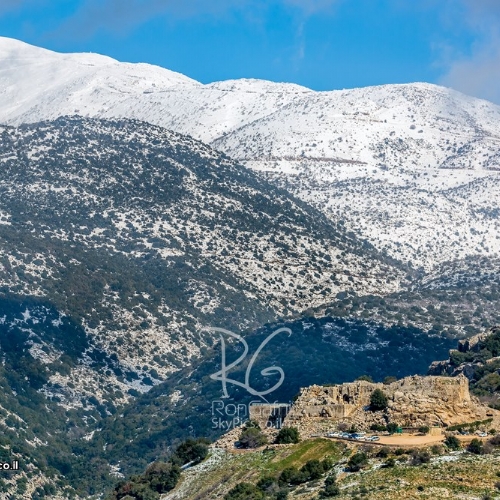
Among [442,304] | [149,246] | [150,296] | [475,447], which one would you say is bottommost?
[475,447]

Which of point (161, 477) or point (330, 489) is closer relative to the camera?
point (330, 489)

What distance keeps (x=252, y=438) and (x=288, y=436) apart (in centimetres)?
263

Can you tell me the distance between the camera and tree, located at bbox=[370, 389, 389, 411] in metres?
57.0

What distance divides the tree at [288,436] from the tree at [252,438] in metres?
1.15

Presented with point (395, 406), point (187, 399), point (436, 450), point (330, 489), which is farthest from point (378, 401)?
point (187, 399)

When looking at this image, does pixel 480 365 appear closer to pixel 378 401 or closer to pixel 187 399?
pixel 378 401

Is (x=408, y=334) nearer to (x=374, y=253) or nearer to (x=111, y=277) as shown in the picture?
(x=111, y=277)

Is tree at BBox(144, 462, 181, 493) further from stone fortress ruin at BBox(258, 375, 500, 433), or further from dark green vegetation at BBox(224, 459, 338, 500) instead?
dark green vegetation at BBox(224, 459, 338, 500)

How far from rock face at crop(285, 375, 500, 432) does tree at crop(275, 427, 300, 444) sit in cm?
61

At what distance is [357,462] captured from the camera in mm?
51219

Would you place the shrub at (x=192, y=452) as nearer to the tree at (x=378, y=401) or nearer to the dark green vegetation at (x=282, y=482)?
the tree at (x=378, y=401)

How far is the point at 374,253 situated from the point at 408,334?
49.7 m

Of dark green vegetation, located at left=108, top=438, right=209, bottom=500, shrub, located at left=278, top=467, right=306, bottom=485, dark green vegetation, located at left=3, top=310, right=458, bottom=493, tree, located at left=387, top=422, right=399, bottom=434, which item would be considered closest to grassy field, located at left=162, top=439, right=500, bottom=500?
shrub, located at left=278, top=467, right=306, bottom=485

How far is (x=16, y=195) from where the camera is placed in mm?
165500
